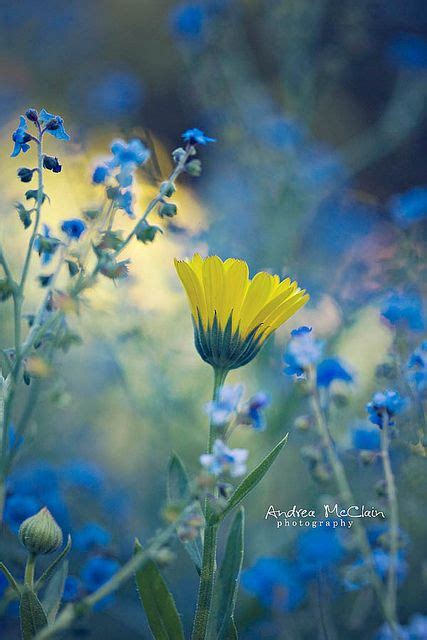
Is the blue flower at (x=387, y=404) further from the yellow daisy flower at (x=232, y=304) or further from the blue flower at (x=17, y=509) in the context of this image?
the blue flower at (x=17, y=509)

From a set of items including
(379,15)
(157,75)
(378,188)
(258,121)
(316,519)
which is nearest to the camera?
(316,519)

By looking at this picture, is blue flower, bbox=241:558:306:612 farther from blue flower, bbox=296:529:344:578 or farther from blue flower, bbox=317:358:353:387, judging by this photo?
blue flower, bbox=317:358:353:387

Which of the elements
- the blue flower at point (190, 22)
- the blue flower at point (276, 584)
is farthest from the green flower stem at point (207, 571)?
the blue flower at point (190, 22)

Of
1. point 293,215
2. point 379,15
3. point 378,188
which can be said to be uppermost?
point 379,15

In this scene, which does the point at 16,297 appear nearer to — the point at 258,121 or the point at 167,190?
the point at 167,190

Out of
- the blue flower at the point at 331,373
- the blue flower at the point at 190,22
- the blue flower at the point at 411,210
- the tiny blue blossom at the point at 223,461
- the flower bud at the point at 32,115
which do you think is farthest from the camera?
the blue flower at the point at 190,22

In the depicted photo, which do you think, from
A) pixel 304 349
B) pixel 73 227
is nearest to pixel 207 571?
pixel 304 349

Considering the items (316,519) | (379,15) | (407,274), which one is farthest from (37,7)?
(316,519)
